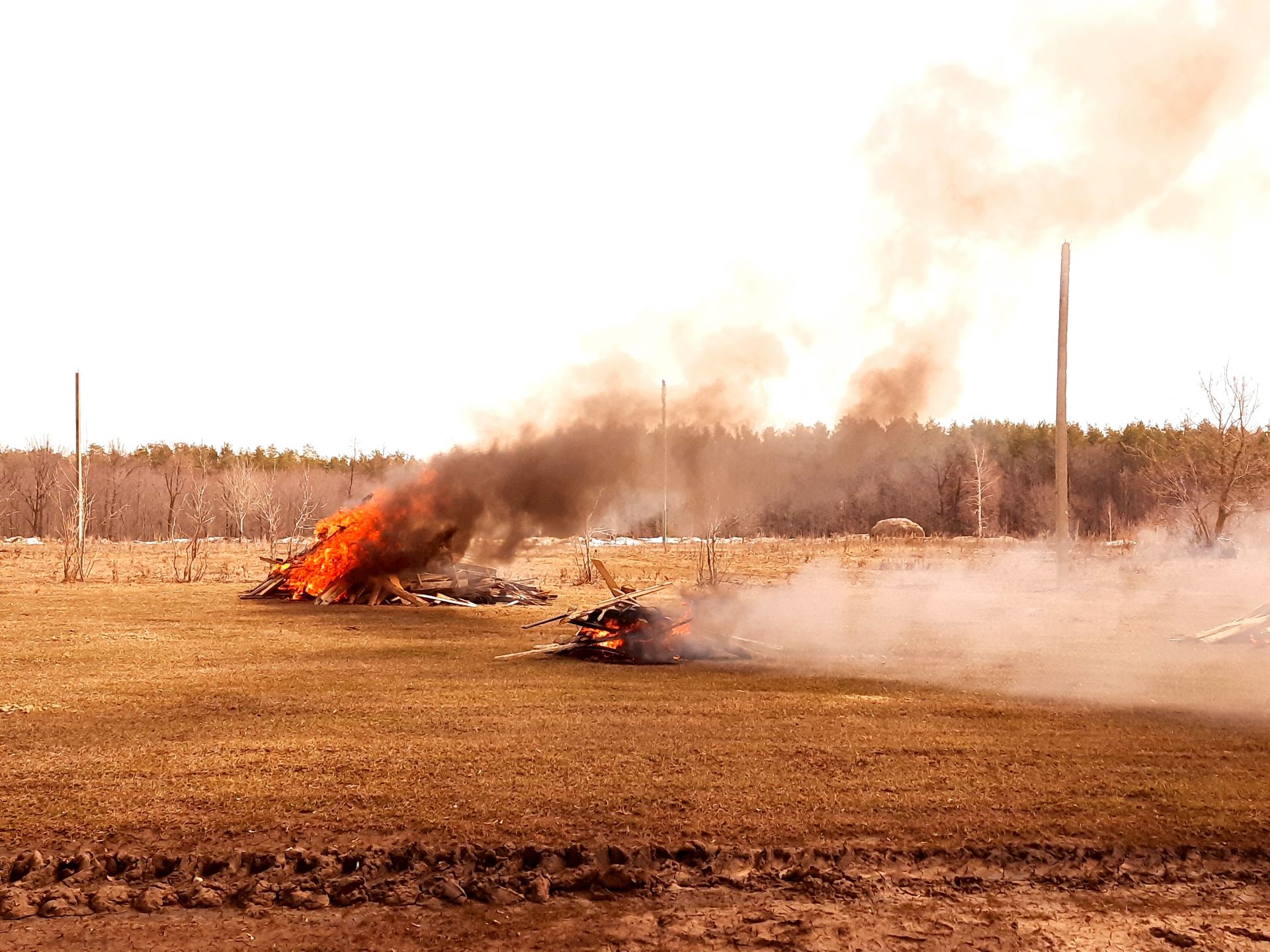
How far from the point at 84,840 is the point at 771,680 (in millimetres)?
8183

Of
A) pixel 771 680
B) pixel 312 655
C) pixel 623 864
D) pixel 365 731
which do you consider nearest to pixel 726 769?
pixel 623 864

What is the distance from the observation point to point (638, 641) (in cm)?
1383

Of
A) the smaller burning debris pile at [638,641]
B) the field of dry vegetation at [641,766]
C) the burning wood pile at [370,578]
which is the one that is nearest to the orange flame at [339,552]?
the burning wood pile at [370,578]

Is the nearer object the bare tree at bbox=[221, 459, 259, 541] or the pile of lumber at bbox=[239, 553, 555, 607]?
the pile of lumber at bbox=[239, 553, 555, 607]

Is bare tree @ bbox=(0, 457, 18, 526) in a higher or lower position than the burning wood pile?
higher

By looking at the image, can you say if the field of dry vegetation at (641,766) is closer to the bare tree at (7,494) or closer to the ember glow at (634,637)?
the ember glow at (634,637)

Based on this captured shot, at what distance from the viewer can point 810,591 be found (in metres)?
21.3

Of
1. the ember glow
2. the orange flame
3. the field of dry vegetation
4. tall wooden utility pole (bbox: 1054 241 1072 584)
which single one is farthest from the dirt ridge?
tall wooden utility pole (bbox: 1054 241 1072 584)

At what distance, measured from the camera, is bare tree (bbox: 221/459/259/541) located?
167 ft

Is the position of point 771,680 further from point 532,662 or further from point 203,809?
point 203,809

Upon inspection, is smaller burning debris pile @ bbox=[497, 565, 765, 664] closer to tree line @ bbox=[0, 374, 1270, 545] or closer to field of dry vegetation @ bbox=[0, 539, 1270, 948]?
field of dry vegetation @ bbox=[0, 539, 1270, 948]

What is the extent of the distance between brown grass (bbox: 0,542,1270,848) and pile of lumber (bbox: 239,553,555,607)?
28.0 ft

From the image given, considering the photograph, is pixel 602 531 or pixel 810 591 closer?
pixel 810 591

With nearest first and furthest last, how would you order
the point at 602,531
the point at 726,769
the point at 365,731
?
the point at 726,769, the point at 365,731, the point at 602,531
